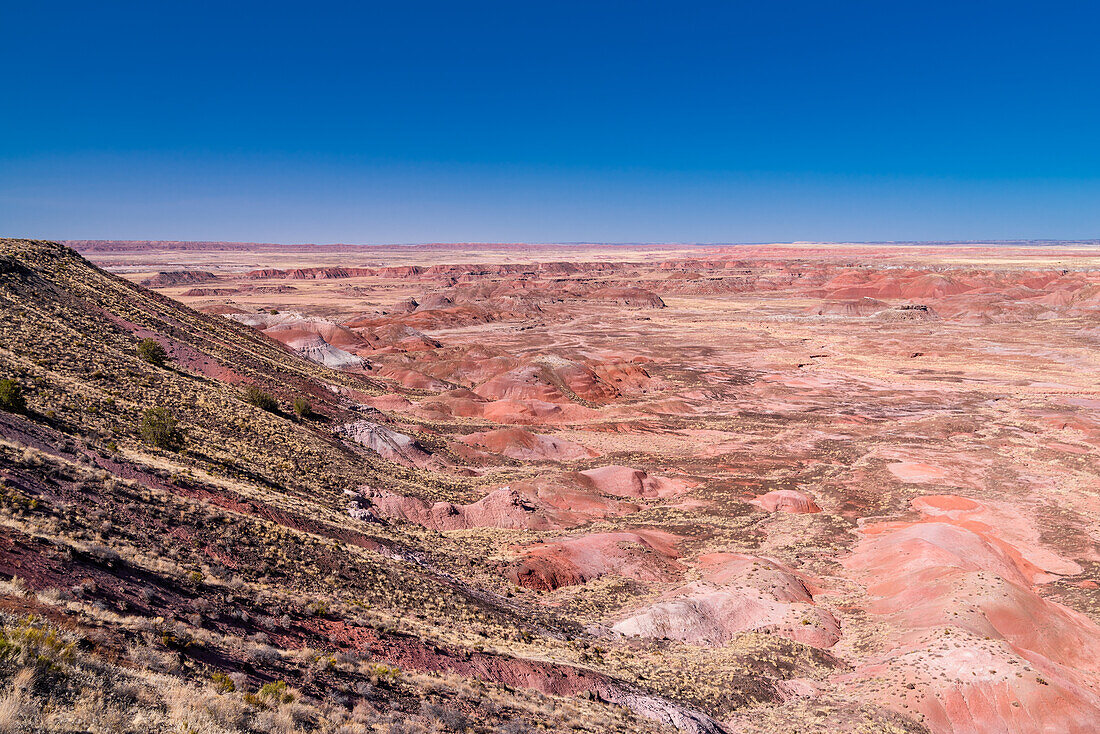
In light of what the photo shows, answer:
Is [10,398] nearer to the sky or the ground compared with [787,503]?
nearer to the sky

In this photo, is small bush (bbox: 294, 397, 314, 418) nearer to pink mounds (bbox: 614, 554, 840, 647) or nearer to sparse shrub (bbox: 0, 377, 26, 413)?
sparse shrub (bbox: 0, 377, 26, 413)

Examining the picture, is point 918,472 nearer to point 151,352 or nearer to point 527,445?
point 527,445

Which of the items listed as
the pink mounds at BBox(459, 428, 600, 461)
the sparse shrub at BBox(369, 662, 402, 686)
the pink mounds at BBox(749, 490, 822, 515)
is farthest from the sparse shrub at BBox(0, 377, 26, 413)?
the pink mounds at BBox(749, 490, 822, 515)

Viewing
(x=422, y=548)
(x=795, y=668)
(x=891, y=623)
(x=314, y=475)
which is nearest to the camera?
(x=795, y=668)

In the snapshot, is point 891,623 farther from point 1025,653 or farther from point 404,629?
point 404,629

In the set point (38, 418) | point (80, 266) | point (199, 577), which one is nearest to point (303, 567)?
point (199, 577)

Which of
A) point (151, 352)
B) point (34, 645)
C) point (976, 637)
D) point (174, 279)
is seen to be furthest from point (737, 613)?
point (174, 279)
